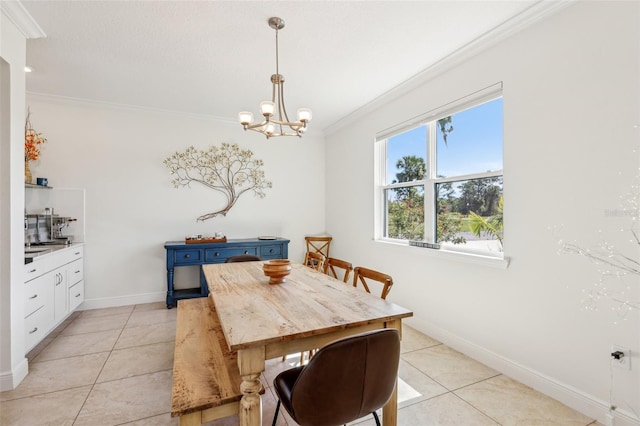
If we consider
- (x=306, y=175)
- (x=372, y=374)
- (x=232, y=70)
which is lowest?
(x=372, y=374)

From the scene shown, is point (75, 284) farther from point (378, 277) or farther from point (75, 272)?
point (378, 277)

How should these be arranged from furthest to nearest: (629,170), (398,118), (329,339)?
(398,118) → (629,170) → (329,339)

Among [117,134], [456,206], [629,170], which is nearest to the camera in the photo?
[629,170]

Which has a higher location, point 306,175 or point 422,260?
point 306,175

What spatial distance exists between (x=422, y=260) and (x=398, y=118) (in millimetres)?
1648

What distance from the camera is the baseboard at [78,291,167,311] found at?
378 centimetres

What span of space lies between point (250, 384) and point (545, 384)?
206 cm

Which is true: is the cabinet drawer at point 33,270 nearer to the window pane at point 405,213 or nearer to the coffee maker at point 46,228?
the coffee maker at point 46,228

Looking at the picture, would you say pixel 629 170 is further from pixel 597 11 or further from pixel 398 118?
pixel 398 118

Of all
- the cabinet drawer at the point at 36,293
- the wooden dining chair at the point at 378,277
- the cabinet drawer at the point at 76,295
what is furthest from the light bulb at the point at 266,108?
the cabinet drawer at the point at 76,295

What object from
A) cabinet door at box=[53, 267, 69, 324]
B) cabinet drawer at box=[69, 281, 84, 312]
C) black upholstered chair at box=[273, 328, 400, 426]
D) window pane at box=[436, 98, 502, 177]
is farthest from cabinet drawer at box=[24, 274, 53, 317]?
window pane at box=[436, 98, 502, 177]

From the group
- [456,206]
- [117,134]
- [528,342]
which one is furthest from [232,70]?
[528,342]

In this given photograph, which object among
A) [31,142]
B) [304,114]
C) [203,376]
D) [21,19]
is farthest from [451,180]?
[31,142]

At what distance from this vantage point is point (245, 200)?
15.1 feet
